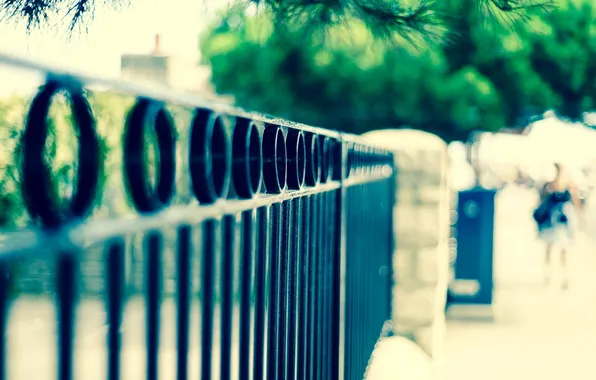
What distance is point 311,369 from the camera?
230 centimetres

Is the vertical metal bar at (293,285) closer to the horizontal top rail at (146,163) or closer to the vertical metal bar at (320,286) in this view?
the horizontal top rail at (146,163)

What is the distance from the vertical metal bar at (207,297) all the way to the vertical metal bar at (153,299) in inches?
7.6

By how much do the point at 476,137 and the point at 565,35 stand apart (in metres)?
5.76

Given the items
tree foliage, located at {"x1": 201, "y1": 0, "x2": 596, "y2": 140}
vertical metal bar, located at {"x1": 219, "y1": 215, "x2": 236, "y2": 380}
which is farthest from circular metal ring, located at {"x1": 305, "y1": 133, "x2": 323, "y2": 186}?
tree foliage, located at {"x1": 201, "y1": 0, "x2": 596, "y2": 140}

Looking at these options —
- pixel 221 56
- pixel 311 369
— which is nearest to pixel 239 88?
pixel 221 56

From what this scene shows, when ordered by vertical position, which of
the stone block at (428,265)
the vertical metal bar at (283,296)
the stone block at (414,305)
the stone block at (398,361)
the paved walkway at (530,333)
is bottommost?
the paved walkway at (530,333)

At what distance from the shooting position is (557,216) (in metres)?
10.7

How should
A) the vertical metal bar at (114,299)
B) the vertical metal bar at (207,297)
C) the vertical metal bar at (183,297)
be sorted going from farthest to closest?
1. the vertical metal bar at (207,297)
2. the vertical metal bar at (183,297)
3. the vertical metal bar at (114,299)

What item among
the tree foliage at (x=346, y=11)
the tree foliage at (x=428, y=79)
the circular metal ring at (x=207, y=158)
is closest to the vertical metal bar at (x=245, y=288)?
the circular metal ring at (x=207, y=158)

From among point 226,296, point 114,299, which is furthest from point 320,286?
point 114,299

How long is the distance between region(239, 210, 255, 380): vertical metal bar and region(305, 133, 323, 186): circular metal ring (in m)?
0.68

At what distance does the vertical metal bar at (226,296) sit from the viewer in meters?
1.43

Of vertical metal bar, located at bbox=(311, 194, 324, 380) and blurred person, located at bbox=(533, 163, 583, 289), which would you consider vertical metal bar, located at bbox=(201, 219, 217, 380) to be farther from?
blurred person, located at bbox=(533, 163, 583, 289)

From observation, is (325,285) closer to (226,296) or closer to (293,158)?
(293,158)
